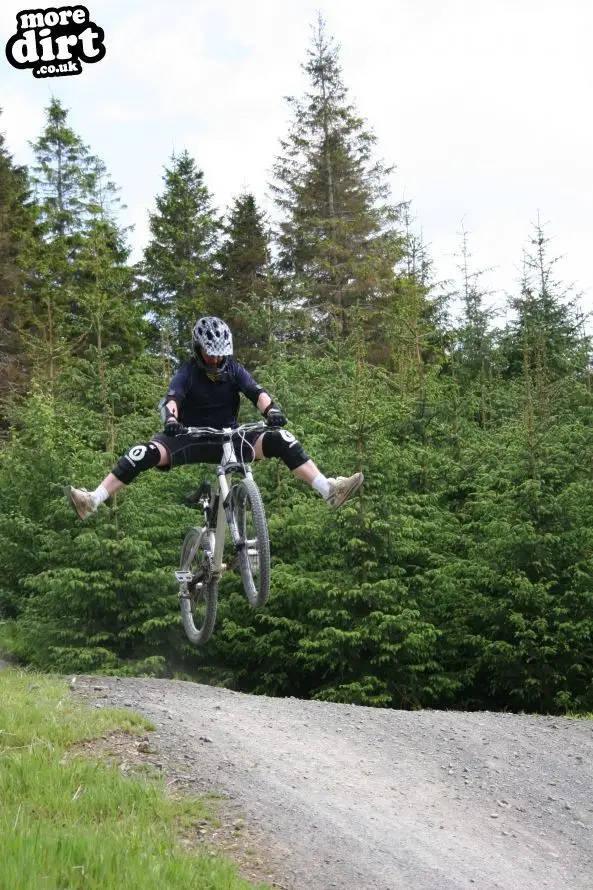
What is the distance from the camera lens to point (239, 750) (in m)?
7.83

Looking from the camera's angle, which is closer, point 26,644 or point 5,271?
point 26,644

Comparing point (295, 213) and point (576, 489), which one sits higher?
point (295, 213)

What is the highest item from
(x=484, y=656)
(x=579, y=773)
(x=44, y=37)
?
(x=44, y=37)

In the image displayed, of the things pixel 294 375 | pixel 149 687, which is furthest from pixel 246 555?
pixel 294 375

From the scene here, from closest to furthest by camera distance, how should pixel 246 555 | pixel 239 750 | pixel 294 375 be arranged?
pixel 246 555 → pixel 239 750 → pixel 294 375

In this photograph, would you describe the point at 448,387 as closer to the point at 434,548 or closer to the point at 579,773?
the point at 434,548

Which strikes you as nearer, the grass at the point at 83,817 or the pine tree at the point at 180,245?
the grass at the point at 83,817

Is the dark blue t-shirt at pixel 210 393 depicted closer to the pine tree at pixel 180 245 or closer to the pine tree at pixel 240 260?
the pine tree at pixel 240 260

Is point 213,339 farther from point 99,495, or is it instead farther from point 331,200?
point 331,200

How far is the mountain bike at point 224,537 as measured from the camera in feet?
21.5

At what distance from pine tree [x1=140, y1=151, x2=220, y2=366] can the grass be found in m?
24.2

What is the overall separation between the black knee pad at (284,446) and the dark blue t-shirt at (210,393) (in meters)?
0.29

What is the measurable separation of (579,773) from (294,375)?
332 inches

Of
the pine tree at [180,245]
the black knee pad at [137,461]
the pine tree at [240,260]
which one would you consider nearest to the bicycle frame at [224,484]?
the black knee pad at [137,461]
